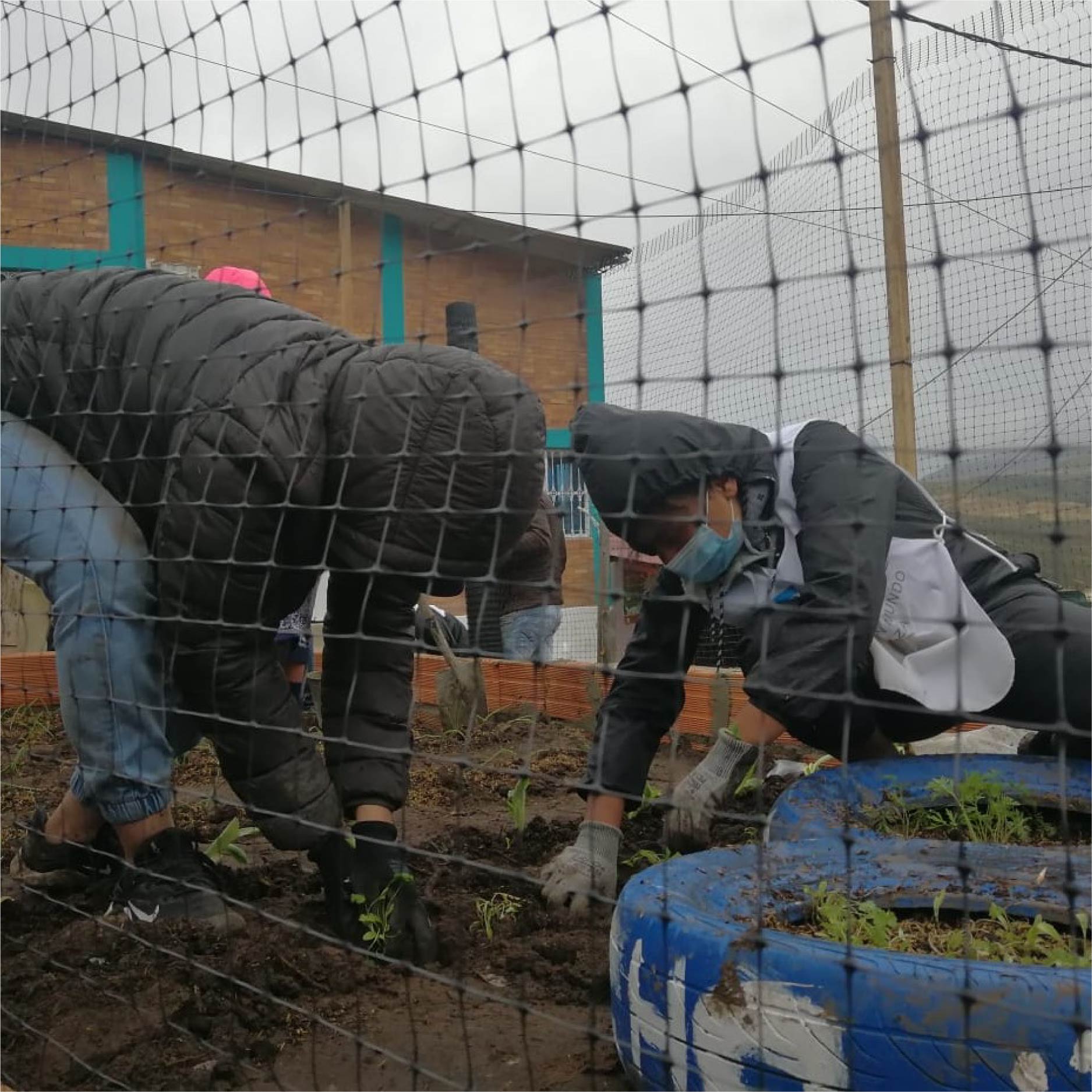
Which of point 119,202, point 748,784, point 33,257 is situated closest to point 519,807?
point 748,784

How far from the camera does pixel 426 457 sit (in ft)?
7.18

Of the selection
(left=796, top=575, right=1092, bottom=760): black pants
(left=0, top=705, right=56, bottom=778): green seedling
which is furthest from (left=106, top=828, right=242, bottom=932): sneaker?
(left=0, top=705, right=56, bottom=778): green seedling

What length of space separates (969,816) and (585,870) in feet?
2.90

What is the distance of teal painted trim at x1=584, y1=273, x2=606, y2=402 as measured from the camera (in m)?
1.75

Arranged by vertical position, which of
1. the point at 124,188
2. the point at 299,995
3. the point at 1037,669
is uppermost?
the point at 124,188

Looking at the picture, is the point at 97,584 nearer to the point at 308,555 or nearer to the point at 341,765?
the point at 308,555

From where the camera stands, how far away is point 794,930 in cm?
183

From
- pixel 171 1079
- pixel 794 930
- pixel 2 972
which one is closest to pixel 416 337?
pixel 794 930

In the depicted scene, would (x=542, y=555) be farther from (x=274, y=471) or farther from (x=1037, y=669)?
(x=1037, y=669)

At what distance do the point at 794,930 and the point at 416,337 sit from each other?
1200mm

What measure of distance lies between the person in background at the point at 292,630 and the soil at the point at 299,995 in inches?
27.5

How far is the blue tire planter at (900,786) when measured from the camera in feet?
8.09

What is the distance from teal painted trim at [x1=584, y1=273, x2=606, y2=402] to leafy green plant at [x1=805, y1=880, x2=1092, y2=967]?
0.84m

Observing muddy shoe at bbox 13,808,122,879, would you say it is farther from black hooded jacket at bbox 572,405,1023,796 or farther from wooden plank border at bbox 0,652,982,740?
wooden plank border at bbox 0,652,982,740
